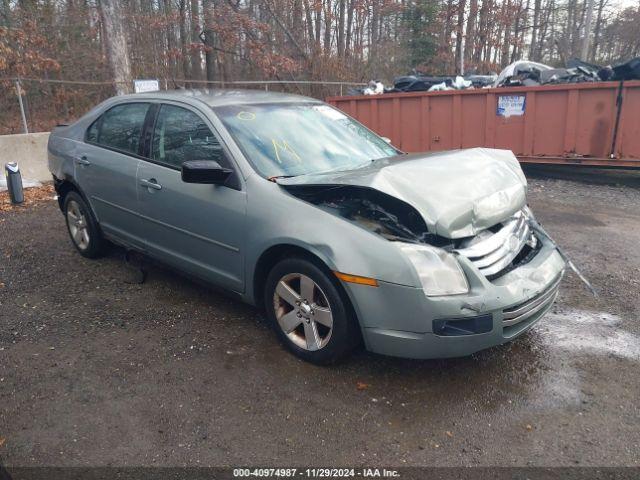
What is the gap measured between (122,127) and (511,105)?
7.68 m

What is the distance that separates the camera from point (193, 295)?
453 centimetres

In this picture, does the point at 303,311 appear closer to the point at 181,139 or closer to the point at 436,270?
the point at 436,270

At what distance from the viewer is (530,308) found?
308cm

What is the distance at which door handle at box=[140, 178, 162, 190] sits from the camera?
4.10 m

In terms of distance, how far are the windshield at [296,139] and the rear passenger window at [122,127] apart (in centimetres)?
96

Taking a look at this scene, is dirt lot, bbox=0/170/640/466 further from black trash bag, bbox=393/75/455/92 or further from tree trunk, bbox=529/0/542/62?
tree trunk, bbox=529/0/542/62

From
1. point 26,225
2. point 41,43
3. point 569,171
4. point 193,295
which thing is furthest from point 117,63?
point 569,171

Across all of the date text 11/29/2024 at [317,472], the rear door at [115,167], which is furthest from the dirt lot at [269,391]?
the rear door at [115,167]

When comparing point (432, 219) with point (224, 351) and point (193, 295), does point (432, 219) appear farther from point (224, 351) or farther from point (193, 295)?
point (193, 295)

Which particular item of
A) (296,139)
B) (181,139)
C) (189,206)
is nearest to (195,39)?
(181,139)

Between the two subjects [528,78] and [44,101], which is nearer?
[528,78]

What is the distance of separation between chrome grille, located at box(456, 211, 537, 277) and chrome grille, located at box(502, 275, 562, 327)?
0.24 meters

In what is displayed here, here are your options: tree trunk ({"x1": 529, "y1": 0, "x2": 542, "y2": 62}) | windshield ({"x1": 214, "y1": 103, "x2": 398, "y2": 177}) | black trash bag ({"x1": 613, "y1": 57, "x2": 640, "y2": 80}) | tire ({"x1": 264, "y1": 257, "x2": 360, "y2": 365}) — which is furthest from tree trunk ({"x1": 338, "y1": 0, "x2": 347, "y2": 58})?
tire ({"x1": 264, "y1": 257, "x2": 360, "y2": 365})

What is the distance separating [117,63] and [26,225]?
5.92 metres
